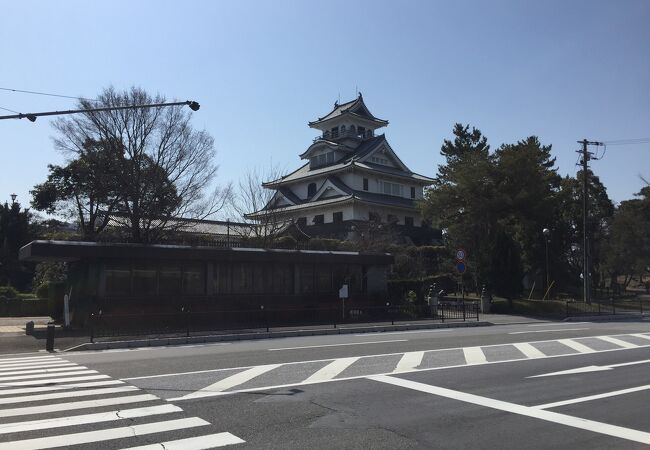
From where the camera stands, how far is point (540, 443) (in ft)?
20.9

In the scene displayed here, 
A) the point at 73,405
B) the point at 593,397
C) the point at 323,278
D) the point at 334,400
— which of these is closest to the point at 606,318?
the point at 323,278

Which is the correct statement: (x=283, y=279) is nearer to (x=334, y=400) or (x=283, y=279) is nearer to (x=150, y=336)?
(x=150, y=336)

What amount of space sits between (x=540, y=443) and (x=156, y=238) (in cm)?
3143

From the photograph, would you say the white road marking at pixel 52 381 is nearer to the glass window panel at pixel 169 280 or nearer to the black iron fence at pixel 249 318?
the black iron fence at pixel 249 318

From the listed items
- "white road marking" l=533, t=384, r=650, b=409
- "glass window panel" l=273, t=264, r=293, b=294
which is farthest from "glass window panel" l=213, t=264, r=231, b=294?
"white road marking" l=533, t=384, r=650, b=409

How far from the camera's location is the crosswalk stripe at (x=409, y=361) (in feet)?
38.9

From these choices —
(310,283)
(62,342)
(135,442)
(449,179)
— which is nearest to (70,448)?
(135,442)

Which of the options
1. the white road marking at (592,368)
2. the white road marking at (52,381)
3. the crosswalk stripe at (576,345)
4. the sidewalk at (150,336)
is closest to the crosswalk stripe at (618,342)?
the crosswalk stripe at (576,345)

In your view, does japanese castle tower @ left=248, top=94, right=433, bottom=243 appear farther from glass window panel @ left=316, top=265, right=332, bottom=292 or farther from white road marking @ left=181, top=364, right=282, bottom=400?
white road marking @ left=181, top=364, right=282, bottom=400

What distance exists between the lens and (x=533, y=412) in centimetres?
783

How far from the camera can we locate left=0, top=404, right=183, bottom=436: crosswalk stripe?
23.2 feet

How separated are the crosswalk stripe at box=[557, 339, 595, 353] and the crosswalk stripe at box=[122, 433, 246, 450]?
11.8m

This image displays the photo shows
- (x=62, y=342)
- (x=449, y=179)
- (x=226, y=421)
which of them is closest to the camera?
(x=226, y=421)

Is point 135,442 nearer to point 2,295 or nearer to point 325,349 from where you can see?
point 325,349
